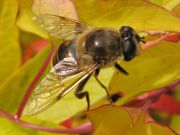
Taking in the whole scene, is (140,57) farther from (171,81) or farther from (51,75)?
(51,75)

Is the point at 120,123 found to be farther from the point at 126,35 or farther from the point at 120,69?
the point at 126,35

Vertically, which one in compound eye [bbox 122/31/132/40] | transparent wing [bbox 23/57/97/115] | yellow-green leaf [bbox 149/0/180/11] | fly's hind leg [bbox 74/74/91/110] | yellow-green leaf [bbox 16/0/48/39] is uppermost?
yellow-green leaf [bbox 149/0/180/11]

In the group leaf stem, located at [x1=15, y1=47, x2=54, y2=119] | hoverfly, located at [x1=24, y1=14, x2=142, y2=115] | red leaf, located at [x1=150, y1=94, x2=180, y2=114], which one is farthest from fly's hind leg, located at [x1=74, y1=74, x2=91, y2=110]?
red leaf, located at [x1=150, y1=94, x2=180, y2=114]

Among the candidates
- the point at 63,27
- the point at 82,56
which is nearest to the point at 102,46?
the point at 82,56

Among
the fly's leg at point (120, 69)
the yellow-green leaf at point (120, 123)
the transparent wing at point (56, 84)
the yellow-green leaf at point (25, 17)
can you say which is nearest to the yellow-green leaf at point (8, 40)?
the yellow-green leaf at point (25, 17)

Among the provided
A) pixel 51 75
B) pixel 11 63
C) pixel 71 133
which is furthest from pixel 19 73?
pixel 71 133

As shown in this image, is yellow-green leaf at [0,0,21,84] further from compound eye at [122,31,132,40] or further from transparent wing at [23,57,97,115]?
compound eye at [122,31,132,40]

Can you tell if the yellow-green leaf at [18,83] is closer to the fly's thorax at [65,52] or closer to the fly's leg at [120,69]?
the fly's thorax at [65,52]
